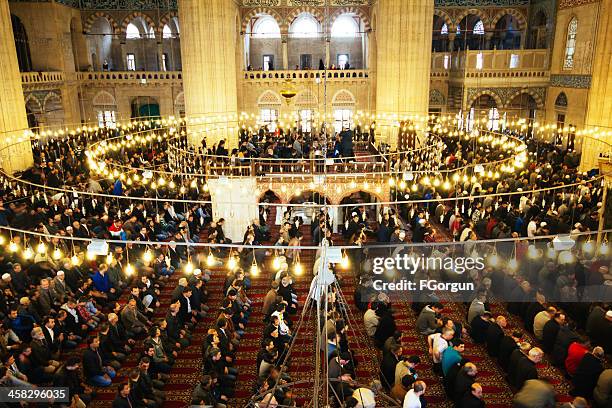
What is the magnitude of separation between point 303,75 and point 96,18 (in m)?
9.97

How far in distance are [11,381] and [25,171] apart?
10.7 m

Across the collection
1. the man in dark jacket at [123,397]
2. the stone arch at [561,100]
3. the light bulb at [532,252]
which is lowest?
the man in dark jacket at [123,397]

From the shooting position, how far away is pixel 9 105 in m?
15.8

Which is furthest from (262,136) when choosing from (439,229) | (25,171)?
(439,229)

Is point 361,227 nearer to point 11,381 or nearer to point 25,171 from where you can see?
point 11,381

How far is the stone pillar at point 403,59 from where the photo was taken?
17.7 metres

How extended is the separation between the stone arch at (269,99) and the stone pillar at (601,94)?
13238 mm

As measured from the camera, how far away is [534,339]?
7.89 m

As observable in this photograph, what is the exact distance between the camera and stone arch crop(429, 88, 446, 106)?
24.6 meters

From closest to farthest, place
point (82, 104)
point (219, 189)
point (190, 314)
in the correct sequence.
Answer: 1. point (190, 314)
2. point (219, 189)
3. point (82, 104)

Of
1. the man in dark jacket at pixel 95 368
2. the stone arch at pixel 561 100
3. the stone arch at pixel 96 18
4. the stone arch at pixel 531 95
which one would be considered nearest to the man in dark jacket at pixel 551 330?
the man in dark jacket at pixel 95 368

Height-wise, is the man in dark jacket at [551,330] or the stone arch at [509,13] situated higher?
the stone arch at [509,13]

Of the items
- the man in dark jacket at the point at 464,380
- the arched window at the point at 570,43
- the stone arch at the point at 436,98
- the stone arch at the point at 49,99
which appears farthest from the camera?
the stone arch at the point at 436,98

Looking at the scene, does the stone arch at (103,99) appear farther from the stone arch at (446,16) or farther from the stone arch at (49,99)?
the stone arch at (446,16)
